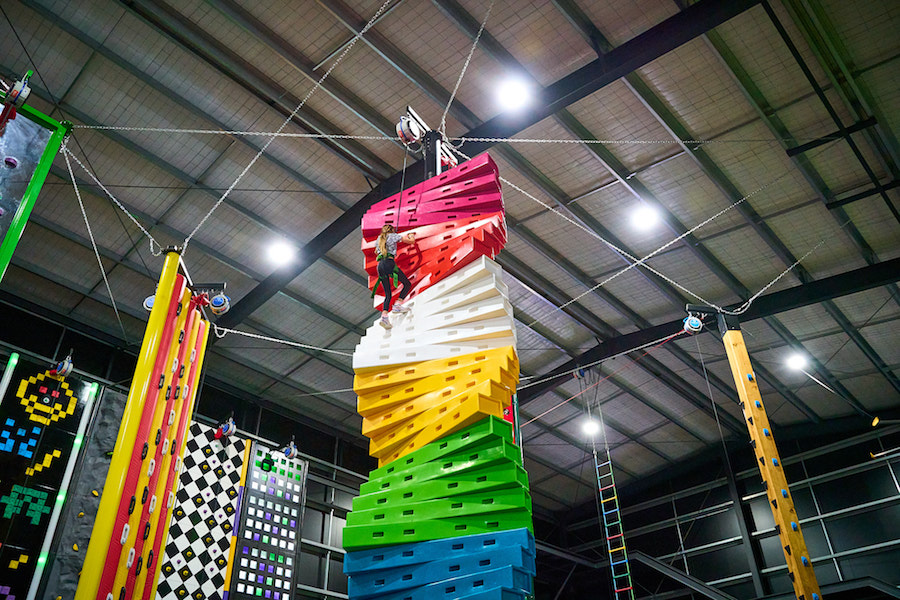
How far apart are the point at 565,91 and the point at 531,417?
818 centimetres

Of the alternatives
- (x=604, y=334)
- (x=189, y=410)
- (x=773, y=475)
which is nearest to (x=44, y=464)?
(x=189, y=410)

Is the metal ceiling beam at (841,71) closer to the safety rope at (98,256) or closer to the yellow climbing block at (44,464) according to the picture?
the safety rope at (98,256)

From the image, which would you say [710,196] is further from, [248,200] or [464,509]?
[464,509]

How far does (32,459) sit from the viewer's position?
8453 millimetres

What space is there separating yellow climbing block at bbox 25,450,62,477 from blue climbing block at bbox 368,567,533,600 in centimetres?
666

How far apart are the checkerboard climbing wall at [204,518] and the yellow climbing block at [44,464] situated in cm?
206

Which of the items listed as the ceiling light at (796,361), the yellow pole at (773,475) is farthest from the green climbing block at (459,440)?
the ceiling light at (796,361)

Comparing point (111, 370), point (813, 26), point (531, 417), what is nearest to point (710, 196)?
point (813, 26)

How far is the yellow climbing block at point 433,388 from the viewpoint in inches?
175

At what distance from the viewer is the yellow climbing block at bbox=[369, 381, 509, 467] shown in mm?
4242

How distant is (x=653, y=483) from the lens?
56.1 feet

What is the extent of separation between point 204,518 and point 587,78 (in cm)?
845

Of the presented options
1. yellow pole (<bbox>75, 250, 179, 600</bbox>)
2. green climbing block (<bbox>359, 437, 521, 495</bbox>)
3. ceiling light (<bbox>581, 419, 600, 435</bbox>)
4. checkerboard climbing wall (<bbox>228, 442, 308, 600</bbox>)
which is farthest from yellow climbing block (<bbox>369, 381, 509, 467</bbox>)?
ceiling light (<bbox>581, 419, 600, 435</bbox>)

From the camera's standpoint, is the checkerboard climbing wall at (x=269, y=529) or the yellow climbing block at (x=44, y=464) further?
the checkerboard climbing wall at (x=269, y=529)
